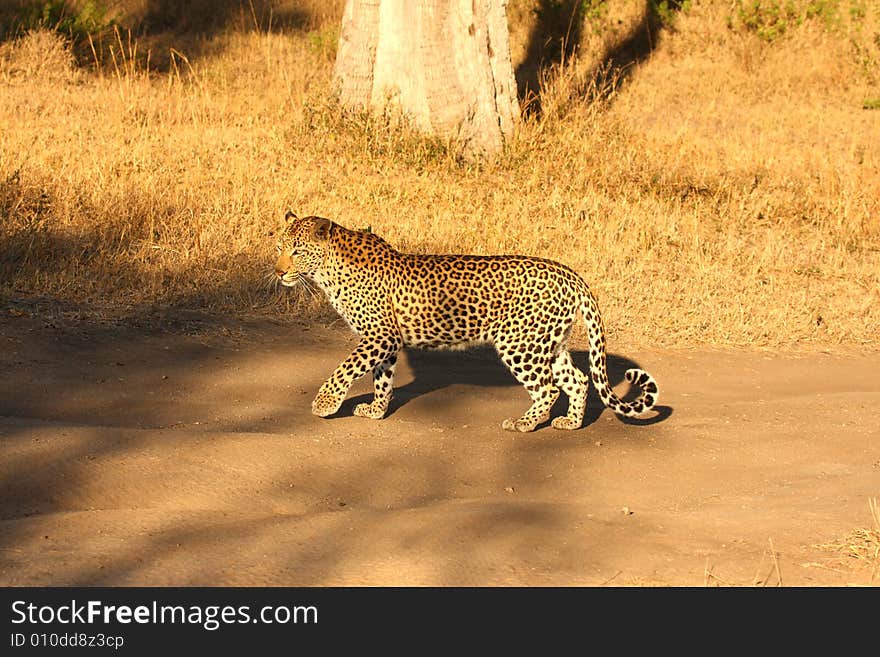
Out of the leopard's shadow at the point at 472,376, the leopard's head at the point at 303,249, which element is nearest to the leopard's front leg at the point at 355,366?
the leopard's shadow at the point at 472,376

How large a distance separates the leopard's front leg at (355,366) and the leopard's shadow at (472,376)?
0.37 meters

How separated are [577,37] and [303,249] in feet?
42.4

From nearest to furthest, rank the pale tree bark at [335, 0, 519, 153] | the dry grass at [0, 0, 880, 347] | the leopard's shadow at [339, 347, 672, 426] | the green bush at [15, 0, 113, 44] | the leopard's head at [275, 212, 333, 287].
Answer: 1. the leopard's head at [275, 212, 333, 287]
2. the leopard's shadow at [339, 347, 672, 426]
3. the dry grass at [0, 0, 880, 347]
4. the pale tree bark at [335, 0, 519, 153]
5. the green bush at [15, 0, 113, 44]

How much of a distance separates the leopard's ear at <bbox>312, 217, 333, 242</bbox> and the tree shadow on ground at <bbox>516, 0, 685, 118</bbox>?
37.8ft

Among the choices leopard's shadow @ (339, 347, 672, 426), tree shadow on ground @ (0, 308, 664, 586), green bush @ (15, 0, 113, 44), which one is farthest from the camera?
green bush @ (15, 0, 113, 44)

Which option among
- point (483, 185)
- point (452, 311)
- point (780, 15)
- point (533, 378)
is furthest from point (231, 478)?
point (780, 15)

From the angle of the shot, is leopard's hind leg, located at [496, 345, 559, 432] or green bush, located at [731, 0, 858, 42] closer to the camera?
leopard's hind leg, located at [496, 345, 559, 432]

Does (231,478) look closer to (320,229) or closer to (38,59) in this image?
(320,229)

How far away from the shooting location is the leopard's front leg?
7539mm

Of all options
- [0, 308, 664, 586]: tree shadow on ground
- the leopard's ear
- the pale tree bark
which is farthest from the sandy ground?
the pale tree bark

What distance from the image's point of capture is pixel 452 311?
24.7 feet

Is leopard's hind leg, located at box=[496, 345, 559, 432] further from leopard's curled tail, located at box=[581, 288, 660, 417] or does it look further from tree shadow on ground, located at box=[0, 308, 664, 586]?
leopard's curled tail, located at box=[581, 288, 660, 417]

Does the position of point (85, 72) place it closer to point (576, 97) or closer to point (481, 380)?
point (576, 97)

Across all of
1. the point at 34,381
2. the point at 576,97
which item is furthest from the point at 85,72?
the point at 34,381
